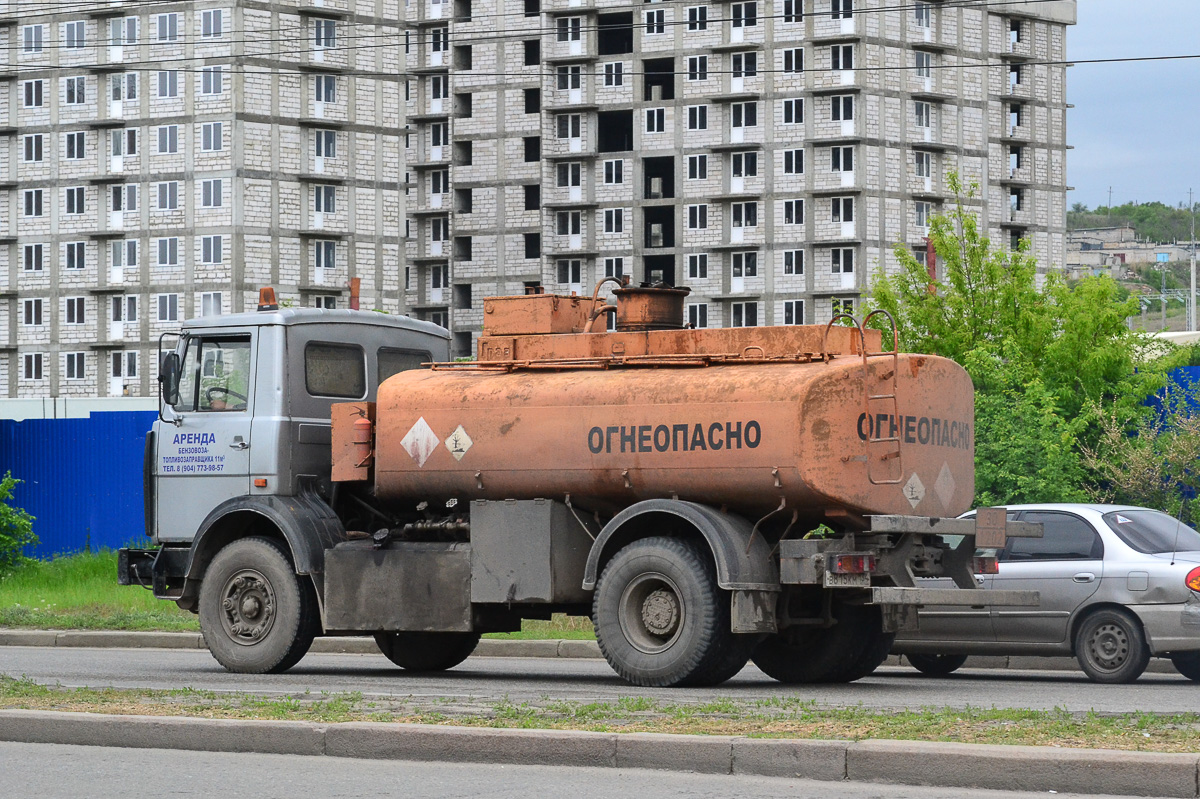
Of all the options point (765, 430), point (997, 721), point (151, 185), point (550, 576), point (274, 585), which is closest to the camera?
point (997, 721)

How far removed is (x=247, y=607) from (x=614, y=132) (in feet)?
272

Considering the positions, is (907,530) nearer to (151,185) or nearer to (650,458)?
(650,458)

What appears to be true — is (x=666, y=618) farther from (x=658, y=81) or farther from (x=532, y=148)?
(x=532, y=148)

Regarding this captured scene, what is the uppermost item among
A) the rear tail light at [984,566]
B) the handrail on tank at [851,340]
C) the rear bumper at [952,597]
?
the handrail on tank at [851,340]

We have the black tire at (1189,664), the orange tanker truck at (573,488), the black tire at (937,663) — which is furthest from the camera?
the black tire at (937,663)

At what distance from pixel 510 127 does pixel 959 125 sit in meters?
23.4

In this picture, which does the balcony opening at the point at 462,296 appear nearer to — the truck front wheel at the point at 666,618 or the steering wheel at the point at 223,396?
the steering wheel at the point at 223,396

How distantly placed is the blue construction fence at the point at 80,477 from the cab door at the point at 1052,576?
19407 millimetres

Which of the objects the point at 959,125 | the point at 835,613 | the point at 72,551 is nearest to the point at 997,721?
the point at 835,613

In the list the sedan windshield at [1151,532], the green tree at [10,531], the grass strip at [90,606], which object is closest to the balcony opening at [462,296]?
the grass strip at [90,606]

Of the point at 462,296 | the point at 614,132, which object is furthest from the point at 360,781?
the point at 462,296

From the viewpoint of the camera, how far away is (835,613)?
14.7 metres

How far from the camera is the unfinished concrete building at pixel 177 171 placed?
83.9 metres

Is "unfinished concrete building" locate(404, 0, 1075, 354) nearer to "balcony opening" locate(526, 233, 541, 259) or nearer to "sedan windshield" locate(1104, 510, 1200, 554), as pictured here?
"balcony opening" locate(526, 233, 541, 259)
